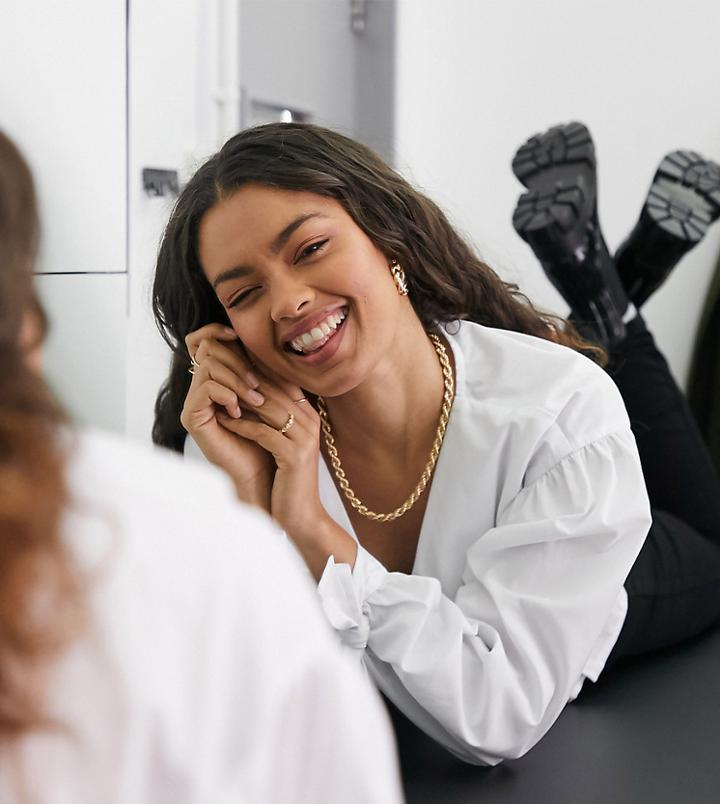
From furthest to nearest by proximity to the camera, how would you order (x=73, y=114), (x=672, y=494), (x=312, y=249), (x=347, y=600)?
(x=672, y=494) < (x=73, y=114) < (x=312, y=249) < (x=347, y=600)

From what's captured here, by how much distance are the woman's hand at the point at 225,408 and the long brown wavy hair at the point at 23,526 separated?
0.90 metres

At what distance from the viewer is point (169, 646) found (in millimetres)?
421

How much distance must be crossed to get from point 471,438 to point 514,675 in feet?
0.99

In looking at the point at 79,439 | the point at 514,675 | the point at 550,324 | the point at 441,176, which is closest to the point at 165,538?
the point at 79,439

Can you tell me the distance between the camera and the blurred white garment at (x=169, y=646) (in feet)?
1.35

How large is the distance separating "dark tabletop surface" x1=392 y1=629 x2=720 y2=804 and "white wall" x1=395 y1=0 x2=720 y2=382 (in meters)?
1.57

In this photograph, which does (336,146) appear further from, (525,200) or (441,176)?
(441,176)

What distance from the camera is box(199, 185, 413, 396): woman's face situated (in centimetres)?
122

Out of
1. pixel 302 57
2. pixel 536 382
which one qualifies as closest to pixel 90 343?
pixel 536 382

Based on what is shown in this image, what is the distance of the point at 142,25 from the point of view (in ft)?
5.98

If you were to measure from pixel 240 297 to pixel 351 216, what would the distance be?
169 mm

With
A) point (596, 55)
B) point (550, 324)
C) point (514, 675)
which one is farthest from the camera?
point (596, 55)

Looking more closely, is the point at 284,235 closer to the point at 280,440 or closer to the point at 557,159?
the point at 280,440

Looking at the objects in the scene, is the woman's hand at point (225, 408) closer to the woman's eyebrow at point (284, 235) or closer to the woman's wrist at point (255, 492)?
the woman's wrist at point (255, 492)
